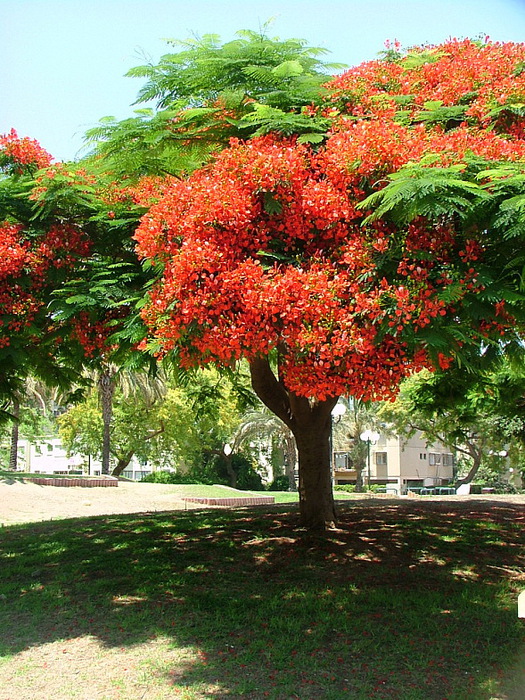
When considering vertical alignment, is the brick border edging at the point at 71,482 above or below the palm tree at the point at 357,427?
below

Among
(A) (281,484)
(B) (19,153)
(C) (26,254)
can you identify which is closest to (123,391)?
(A) (281,484)

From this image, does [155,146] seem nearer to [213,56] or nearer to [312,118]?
[213,56]

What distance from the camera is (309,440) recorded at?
10.8m

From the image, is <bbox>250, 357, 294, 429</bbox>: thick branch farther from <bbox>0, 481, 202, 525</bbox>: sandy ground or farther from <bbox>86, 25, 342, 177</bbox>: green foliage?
<bbox>0, 481, 202, 525</bbox>: sandy ground

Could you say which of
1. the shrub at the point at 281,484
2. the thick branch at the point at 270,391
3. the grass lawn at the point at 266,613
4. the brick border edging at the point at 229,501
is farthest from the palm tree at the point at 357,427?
the grass lawn at the point at 266,613

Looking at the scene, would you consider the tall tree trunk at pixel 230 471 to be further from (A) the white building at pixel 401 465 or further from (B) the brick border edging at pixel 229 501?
(A) the white building at pixel 401 465

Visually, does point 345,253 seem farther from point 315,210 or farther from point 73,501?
point 73,501

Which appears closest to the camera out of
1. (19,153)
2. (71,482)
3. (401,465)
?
(19,153)

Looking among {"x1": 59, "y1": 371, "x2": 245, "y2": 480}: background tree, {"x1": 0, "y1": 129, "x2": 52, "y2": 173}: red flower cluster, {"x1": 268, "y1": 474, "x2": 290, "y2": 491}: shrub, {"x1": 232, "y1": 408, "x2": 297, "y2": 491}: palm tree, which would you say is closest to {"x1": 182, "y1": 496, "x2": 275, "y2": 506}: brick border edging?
{"x1": 59, "y1": 371, "x2": 245, "y2": 480}: background tree

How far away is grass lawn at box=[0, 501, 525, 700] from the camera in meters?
5.79

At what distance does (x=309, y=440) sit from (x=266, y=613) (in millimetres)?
3793

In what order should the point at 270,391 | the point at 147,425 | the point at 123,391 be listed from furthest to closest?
the point at 147,425
the point at 123,391
the point at 270,391

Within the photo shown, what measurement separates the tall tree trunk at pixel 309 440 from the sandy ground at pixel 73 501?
8.79 m

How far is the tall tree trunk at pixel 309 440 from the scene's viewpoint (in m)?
10.8
